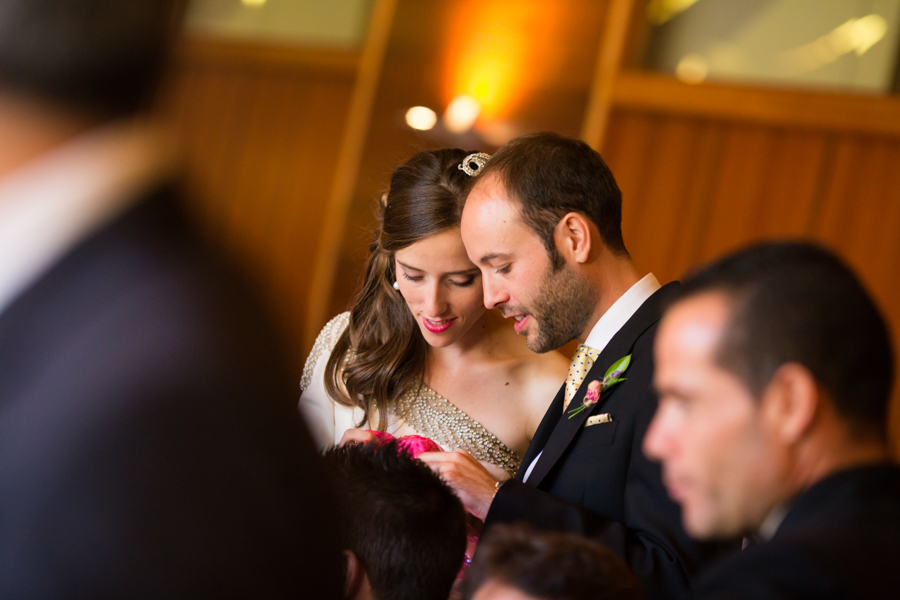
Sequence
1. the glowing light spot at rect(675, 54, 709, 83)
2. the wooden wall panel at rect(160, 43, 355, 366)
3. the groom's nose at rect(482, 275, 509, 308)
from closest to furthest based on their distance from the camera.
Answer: the groom's nose at rect(482, 275, 509, 308) → the glowing light spot at rect(675, 54, 709, 83) → the wooden wall panel at rect(160, 43, 355, 366)

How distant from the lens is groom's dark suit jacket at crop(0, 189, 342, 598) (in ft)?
2.19

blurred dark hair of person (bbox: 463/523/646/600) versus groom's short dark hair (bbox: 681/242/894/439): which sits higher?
groom's short dark hair (bbox: 681/242/894/439)

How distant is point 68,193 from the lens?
0.70m

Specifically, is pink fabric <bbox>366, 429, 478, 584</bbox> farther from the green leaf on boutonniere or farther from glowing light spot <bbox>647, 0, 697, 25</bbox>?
glowing light spot <bbox>647, 0, 697, 25</bbox>

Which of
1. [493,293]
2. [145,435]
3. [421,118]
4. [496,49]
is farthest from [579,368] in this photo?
[496,49]

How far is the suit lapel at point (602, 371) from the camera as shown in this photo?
2.04m

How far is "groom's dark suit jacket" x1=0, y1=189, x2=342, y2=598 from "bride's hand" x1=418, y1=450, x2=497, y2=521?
127cm

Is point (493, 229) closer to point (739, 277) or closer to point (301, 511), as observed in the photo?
point (739, 277)

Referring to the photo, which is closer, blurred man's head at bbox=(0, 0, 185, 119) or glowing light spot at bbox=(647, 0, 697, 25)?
blurred man's head at bbox=(0, 0, 185, 119)

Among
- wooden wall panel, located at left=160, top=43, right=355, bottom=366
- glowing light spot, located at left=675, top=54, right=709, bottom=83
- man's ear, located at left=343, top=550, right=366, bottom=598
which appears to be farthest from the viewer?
wooden wall panel, located at left=160, top=43, right=355, bottom=366

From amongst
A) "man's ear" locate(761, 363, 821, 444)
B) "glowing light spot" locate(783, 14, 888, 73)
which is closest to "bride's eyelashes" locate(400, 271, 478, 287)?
"man's ear" locate(761, 363, 821, 444)

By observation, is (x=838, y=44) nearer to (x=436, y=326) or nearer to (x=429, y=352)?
(x=429, y=352)

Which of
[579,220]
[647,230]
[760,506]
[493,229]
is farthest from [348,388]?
[647,230]

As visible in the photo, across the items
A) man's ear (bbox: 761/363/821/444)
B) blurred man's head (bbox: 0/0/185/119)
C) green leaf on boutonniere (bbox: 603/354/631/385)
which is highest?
blurred man's head (bbox: 0/0/185/119)
